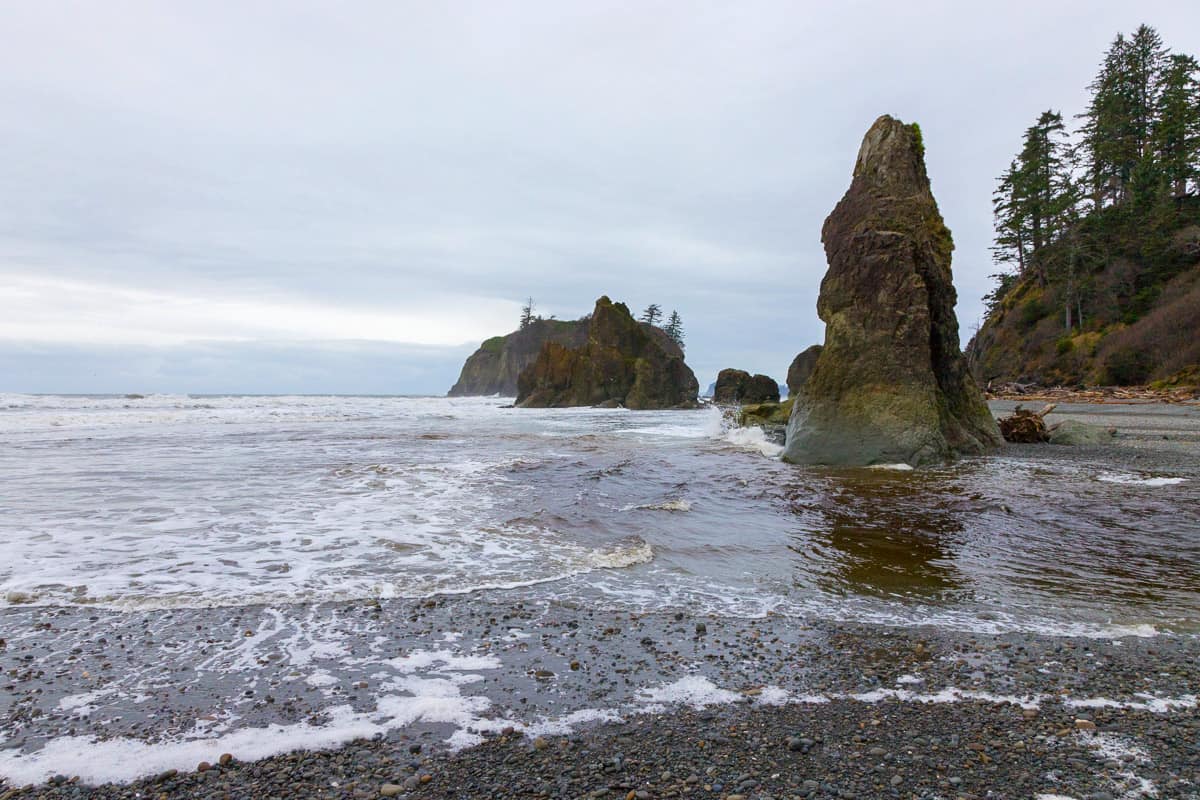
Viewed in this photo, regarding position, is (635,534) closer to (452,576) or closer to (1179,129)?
(452,576)

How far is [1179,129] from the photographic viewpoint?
37.8 meters

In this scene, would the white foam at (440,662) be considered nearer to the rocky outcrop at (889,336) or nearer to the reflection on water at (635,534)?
the reflection on water at (635,534)

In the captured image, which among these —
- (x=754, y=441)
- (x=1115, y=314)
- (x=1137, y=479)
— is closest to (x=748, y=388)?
(x=1115, y=314)

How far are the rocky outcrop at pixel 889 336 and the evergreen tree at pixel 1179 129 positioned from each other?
→ 35216 mm

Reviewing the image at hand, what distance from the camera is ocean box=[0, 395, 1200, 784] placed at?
3.17 m

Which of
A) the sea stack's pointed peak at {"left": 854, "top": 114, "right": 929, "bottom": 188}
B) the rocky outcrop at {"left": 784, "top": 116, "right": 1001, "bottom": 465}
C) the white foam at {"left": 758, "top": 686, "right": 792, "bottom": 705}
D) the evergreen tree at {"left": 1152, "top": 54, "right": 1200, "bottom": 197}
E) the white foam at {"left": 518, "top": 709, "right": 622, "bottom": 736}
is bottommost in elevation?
the white foam at {"left": 518, "top": 709, "right": 622, "bottom": 736}

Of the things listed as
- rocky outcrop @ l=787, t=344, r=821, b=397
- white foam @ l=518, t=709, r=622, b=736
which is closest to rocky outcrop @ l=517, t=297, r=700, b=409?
rocky outcrop @ l=787, t=344, r=821, b=397

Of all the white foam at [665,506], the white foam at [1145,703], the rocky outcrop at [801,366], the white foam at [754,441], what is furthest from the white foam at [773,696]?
the rocky outcrop at [801,366]

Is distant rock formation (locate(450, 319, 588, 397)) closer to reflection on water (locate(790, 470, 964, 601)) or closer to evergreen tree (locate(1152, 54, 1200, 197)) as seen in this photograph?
evergreen tree (locate(1152, 54, 1200, 197))

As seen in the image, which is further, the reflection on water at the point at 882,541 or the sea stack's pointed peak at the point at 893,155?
the sea stack's pointed peak at the point at 893,155

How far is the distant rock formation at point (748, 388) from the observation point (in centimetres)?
5559

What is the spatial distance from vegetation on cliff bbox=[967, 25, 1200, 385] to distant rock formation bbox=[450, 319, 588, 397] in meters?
58.3

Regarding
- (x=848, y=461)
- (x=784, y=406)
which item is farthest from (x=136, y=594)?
(x=784, y=406)

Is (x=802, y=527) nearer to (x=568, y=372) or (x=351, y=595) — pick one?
(x=351, y=595)
